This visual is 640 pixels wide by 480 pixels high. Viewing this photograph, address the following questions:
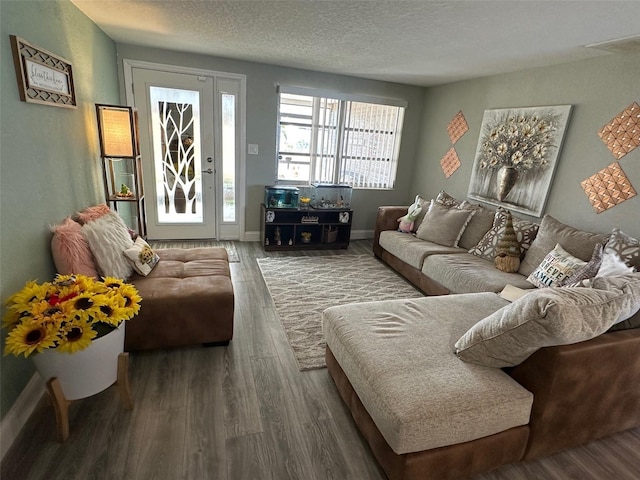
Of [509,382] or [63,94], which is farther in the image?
[63,94]

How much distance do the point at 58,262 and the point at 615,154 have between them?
3963 millimetres

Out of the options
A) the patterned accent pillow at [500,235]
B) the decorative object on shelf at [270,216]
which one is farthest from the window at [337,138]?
the patterned accent pillow at [500,235]

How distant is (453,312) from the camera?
200cm

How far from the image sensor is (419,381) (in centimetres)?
140

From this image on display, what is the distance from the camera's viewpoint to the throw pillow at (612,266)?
1.98 meters

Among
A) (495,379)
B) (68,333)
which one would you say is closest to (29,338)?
(68,333)

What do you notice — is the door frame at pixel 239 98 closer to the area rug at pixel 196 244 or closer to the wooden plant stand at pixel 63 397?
the area rug at pixel 196 244

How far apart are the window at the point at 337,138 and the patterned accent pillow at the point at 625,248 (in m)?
3.05

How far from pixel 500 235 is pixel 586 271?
999 millimetres

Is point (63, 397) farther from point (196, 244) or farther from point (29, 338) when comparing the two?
point (196, 244)

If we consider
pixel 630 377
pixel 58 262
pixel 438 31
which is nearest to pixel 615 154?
pixel 438 31

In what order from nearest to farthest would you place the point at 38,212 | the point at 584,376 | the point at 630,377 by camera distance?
the point at 584,376, the point at 630,377, the point at 38,212

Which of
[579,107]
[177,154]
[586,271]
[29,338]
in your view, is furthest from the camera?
[177,154]

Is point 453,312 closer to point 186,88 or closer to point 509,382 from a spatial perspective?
point 509,382
